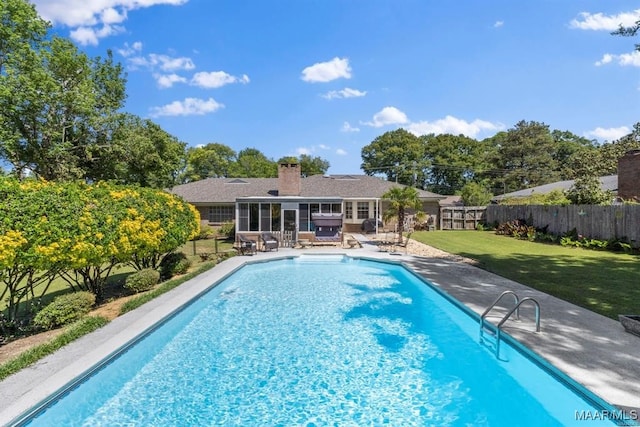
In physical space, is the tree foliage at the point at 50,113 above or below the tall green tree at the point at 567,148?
below

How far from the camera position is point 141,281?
9.66m

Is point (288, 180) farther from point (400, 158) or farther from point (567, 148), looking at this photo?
point (567, 148)

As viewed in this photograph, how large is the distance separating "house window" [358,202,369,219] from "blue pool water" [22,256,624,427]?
57.0ft

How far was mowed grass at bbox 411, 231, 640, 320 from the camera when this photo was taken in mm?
7727

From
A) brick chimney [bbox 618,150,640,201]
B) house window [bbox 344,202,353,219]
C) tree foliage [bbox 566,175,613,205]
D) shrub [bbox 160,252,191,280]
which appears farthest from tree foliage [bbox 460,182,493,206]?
shrub [bbox 160,252,191,280]

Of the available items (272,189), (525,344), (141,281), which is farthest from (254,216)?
(525,344)

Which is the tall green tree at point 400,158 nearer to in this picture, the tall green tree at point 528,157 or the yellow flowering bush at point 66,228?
the tall green tree at point 528,157

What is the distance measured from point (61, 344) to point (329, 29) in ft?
57.5

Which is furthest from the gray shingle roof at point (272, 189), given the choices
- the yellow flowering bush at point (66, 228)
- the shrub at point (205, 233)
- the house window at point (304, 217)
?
the yellow flowering bush at point (66, 228)

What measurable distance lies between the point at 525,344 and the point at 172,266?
1078 cm

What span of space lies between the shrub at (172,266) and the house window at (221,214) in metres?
12.8

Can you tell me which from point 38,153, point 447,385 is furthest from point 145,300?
point 38,153

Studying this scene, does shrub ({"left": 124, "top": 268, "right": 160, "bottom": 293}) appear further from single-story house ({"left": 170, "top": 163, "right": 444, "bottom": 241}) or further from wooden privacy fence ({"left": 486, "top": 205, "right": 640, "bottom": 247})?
wooden privacy fence ({"left": 486, "top": 205, "right": 640, "bottom": 247})

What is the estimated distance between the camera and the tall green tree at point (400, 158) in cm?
5775
